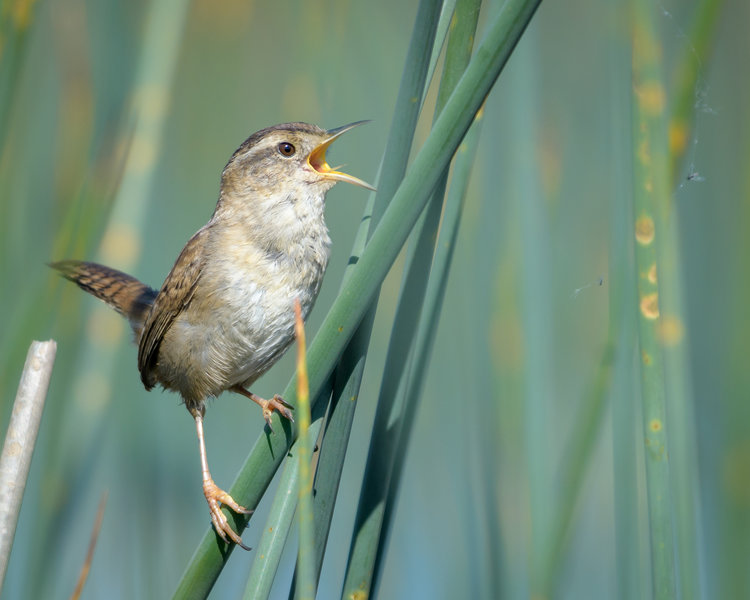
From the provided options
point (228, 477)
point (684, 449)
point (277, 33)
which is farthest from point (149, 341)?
point (277, 33)

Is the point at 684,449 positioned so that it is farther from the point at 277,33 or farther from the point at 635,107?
the point at 277,33

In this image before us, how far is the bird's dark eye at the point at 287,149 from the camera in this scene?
2.15 metres

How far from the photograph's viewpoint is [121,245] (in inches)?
71.4

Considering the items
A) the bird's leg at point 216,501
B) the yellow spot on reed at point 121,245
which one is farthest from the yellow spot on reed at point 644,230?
the yellow spot on reed at point 121,245

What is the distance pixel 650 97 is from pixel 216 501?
140cm

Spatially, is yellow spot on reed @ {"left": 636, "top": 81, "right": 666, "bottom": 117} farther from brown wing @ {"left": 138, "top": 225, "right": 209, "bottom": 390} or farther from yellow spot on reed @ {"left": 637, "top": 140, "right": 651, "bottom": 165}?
brown wing @ {"left": 138, "top": 225, "right": 209, "bottom": 390}

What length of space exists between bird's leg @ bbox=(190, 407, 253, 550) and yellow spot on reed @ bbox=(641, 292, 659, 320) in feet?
2.37

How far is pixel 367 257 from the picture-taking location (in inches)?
45.3

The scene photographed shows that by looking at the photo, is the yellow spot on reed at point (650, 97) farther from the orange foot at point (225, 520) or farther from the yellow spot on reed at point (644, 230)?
the orange foot at point (225, 520)

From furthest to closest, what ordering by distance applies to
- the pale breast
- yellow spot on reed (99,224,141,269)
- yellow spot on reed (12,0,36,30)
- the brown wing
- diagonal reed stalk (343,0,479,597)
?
the brown wing
the pale breast
yellow spot on reed (99,224,141,269)
yellow spot on reed (12,0,36,30)
diagonal reed stalk (343,0,479,597)

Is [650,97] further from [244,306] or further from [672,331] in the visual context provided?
[244,306]

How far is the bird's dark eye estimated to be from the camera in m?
2.15

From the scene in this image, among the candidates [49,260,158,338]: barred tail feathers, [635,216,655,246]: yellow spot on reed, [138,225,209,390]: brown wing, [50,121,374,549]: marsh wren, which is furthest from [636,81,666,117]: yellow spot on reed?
[49,260,158,338]: barred tail feathers

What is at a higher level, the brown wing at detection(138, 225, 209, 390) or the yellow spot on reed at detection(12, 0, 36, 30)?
the yellow spot on reed at detection(12, 0, 36, 30)
